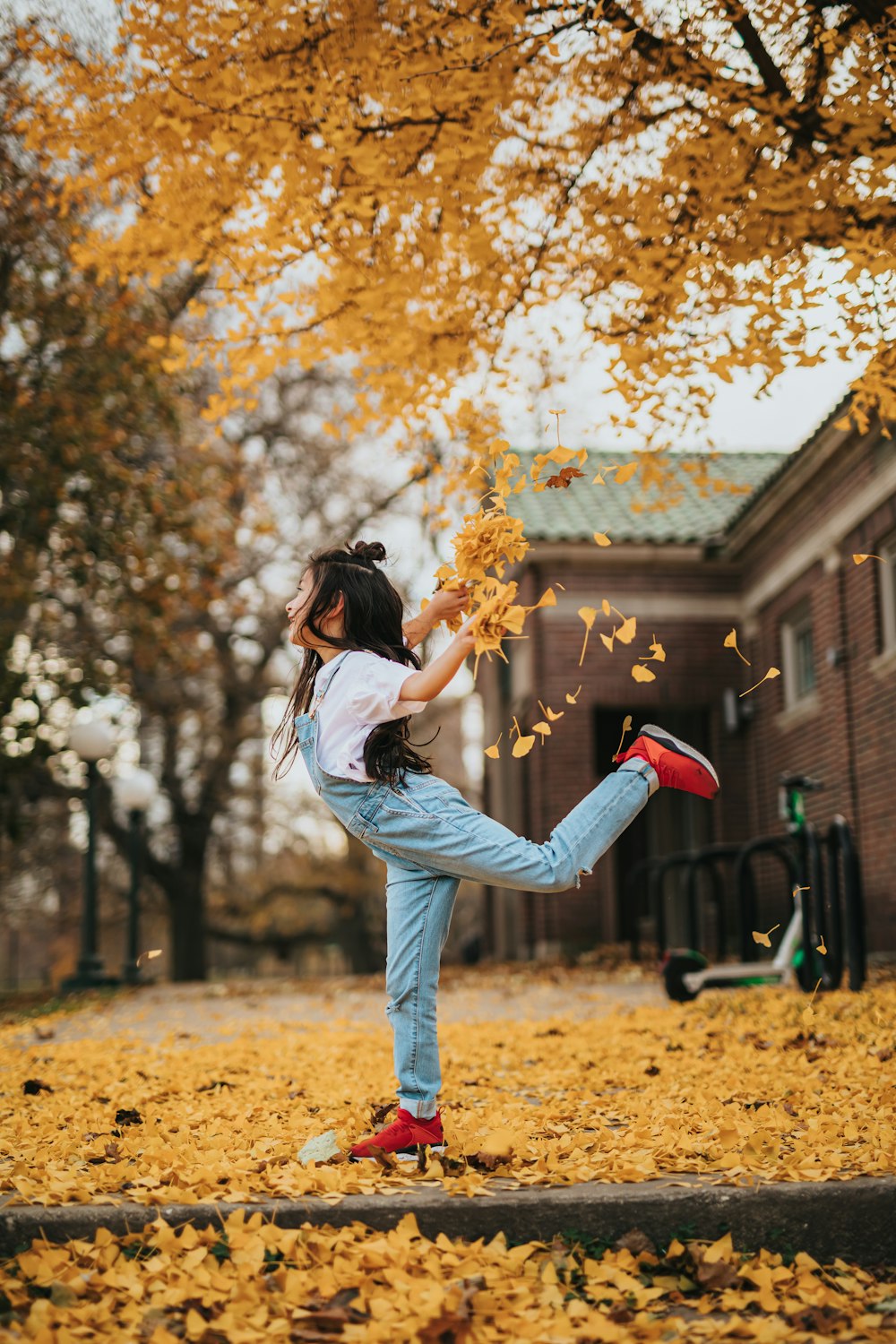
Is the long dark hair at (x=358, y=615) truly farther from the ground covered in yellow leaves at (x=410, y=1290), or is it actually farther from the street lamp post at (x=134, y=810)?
the street lamp post at (x=134, y=810)

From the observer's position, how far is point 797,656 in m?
14.0

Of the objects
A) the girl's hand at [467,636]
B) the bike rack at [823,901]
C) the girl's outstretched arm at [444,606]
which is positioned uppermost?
the girl's outstretched arm at [444,606]

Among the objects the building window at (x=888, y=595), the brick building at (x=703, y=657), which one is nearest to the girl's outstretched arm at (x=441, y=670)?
the building window at (x=888, y=595)

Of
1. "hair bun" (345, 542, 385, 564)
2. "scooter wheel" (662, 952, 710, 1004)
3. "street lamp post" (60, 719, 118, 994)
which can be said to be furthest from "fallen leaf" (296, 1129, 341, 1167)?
"street lamp post" (60, 719, 118, 994)

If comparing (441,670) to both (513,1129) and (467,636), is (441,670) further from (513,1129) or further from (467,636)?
(513,1129)

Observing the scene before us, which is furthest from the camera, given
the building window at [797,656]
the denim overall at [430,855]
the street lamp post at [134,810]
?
the street lamp post at [134,810]

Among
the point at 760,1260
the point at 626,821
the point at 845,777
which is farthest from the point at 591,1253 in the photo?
the point at 845,777

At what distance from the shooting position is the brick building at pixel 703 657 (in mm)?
12016

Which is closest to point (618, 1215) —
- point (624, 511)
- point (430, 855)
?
point (430, 855)

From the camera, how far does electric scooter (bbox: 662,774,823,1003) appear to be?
7543mm

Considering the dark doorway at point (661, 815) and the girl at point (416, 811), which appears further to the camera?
the dark doorway at point (661, 815)

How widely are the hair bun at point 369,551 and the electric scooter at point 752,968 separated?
4.46 m

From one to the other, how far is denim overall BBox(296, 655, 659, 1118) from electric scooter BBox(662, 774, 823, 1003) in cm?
431

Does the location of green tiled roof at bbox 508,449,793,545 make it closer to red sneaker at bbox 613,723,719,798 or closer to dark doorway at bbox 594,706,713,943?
dark doorway at bbox 594,706,713,943
